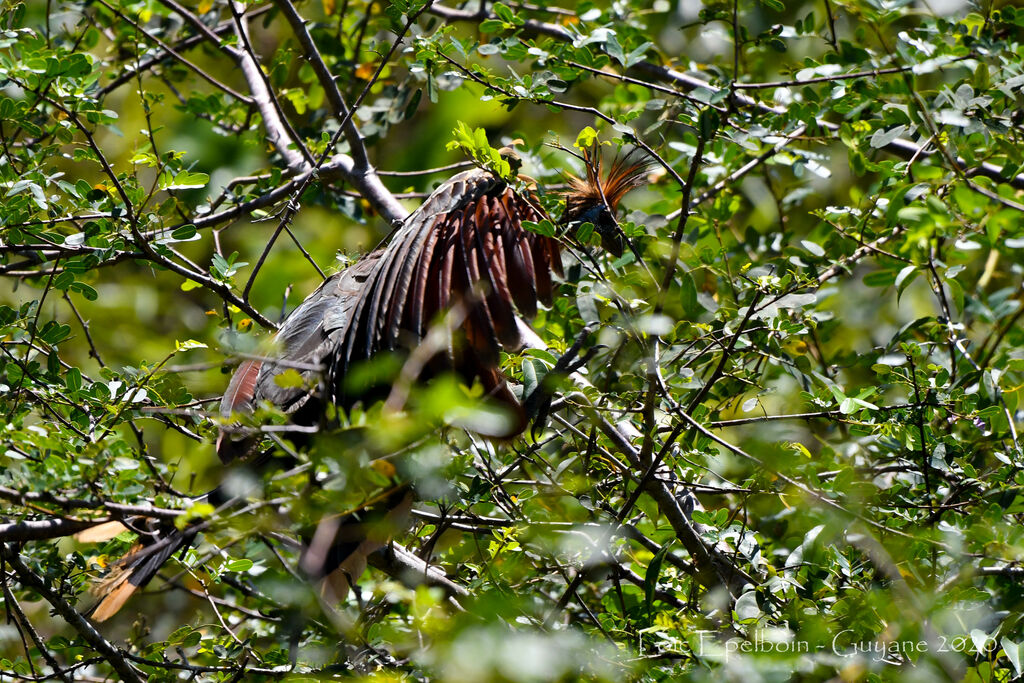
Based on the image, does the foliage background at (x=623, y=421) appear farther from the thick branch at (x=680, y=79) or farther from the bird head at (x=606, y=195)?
the bird head at (x=606, y=195)

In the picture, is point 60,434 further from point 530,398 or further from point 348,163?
point 348,163

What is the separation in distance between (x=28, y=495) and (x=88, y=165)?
4043 millimetres

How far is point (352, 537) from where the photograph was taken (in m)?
1.64

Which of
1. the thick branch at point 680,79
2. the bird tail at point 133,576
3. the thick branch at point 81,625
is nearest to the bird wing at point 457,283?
the bird tail at point 133,576

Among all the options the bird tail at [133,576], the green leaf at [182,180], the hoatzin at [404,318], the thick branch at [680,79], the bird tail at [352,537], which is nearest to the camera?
the bird tail at [352,537]

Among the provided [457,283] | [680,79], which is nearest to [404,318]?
[457,283]

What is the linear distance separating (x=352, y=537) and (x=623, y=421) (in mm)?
746

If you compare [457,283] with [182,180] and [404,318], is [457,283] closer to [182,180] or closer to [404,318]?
[404,318]

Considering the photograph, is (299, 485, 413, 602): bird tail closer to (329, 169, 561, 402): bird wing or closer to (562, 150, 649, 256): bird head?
(329, 169, 561, 402): bird wing

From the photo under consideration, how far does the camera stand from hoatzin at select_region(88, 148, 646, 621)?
66.5 inches

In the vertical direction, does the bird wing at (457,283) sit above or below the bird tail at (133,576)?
above

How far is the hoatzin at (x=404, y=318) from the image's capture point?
1.69m

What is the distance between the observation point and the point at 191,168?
2104 millimetres

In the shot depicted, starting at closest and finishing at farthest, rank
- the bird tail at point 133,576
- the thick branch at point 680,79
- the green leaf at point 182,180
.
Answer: the bird tail at point 133,576 < the green leaf at point 182,180 < the thick branch at point 680,79
